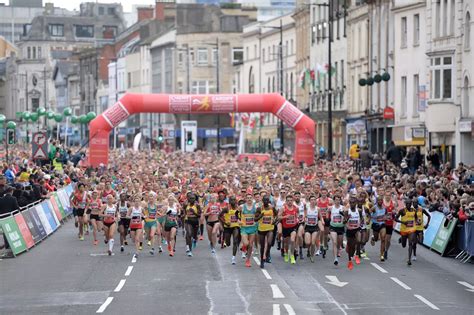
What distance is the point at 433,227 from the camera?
34.1 m

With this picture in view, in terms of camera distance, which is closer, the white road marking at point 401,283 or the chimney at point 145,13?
the white road marking at point 401,283

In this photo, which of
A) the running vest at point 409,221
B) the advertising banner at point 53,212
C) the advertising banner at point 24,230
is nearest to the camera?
the running vest at point 409,221

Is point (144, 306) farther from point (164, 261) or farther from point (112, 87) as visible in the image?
point (112, 87)

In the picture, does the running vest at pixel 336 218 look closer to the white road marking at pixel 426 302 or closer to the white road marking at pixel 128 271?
the white road marking at pixel 128 271

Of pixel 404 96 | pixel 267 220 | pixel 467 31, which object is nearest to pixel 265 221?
pixel 267 220

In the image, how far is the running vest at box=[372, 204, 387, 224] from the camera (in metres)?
30.8

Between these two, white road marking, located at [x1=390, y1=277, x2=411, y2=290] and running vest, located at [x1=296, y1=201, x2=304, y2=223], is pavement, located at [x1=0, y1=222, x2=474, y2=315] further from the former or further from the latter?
running vest, located at [x1=296, y1=201, x2=304, y2=223]

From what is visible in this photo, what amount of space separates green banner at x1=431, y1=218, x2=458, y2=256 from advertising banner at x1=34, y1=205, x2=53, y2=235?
34.2 feet

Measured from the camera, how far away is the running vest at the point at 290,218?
30.3 meters

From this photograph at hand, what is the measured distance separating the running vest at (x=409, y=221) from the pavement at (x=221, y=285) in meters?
0.79

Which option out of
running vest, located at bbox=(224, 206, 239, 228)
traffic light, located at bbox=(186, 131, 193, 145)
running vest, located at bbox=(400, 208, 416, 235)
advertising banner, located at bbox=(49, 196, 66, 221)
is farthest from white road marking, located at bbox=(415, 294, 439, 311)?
traffic light, located at bbox=(186, 131, 193, 145)

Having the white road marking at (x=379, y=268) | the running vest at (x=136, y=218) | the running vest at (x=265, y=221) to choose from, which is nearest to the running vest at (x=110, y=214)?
the running vest at (x=136, y=218)

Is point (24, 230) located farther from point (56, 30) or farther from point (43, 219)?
point (56, 30)

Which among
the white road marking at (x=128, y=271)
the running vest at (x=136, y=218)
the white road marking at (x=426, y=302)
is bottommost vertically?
the white road marking at (x=128, y=271)
